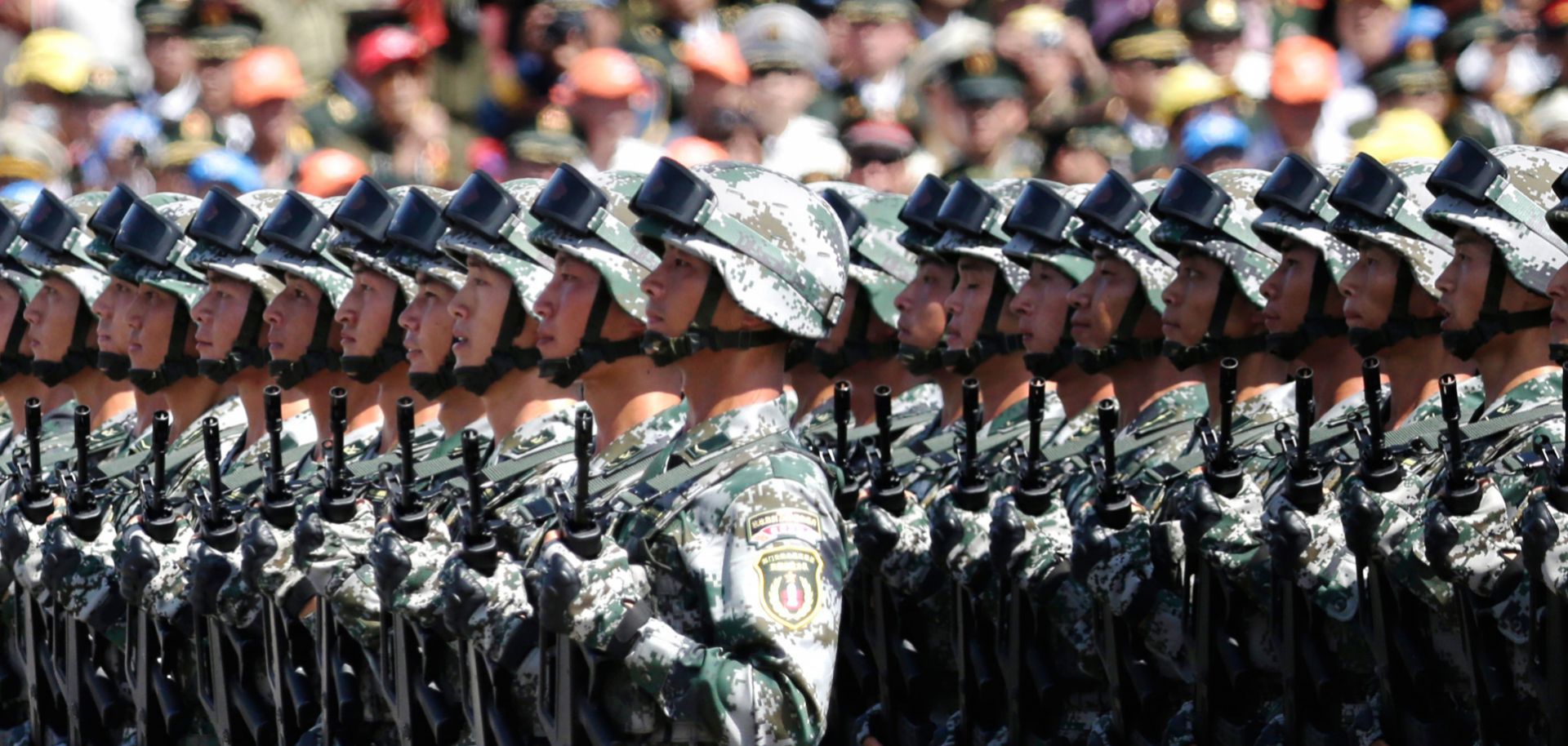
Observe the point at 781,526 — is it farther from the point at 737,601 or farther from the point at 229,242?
the point at 229,242

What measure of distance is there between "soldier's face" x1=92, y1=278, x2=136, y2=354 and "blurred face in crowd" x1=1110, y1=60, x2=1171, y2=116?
16.6ft

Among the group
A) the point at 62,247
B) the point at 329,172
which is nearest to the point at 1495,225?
the point at 62,247

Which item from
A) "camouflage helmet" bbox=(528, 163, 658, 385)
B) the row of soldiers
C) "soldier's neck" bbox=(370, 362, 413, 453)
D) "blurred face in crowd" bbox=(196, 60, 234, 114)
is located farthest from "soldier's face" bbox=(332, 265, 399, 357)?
"blurred face in crowd" bbox=(196, 60, 234, 114)

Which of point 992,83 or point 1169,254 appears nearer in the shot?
point 1169,254

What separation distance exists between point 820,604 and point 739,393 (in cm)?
99

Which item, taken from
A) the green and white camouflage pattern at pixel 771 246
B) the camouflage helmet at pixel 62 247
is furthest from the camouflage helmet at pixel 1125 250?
the camouflage helmet at pixel 62 247

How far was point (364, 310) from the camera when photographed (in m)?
10.0

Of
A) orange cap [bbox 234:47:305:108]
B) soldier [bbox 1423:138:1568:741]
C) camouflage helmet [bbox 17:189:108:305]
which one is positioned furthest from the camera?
orange cap [bbox 234:47:305:108]

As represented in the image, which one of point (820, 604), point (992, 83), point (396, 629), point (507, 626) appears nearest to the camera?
point (820, 604)

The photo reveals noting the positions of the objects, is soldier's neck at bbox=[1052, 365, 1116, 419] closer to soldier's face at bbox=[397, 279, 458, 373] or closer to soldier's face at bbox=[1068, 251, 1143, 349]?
soldier's face at bbox=[1068, 251, 1143, 349]

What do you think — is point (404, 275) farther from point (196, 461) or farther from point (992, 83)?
point (992, 83)

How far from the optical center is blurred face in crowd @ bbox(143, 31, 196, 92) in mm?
16047

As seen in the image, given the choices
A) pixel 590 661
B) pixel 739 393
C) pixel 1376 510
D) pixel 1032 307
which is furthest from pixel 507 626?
pixel 1032 307

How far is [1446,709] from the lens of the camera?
310 inches
